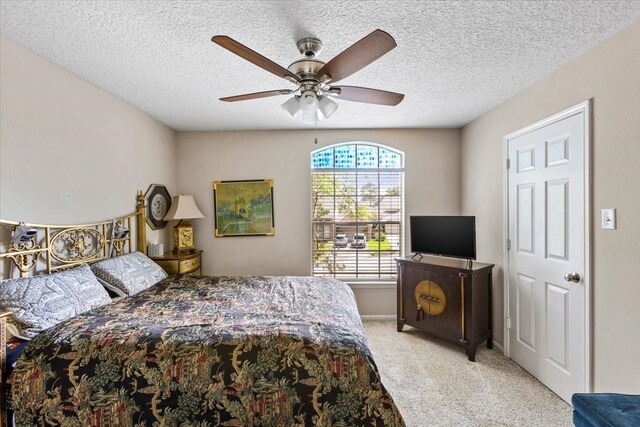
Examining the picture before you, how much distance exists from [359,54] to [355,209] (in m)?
2.71

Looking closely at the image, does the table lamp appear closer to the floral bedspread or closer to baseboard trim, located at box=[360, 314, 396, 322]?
the floral bedspread

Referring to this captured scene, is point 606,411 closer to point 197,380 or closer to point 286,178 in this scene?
point 197,380

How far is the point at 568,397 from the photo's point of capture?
7.34 feet

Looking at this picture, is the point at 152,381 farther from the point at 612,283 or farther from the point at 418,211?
the point at 418,211

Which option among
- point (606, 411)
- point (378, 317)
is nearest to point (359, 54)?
point (606, 411)

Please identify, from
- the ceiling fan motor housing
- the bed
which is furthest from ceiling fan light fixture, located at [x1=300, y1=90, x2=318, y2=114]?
the bed

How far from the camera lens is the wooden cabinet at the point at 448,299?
2.95 m

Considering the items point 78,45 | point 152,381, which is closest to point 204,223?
point 78,45

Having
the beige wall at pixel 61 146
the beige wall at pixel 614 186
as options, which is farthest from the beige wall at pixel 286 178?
the beige wall at pixel 614 186

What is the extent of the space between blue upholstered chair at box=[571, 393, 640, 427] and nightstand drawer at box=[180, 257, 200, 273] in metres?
3.34

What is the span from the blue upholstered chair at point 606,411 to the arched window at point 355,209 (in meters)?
2.61

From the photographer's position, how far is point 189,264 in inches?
137

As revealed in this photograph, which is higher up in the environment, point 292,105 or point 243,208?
point 292,105

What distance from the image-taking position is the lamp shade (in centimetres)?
361
